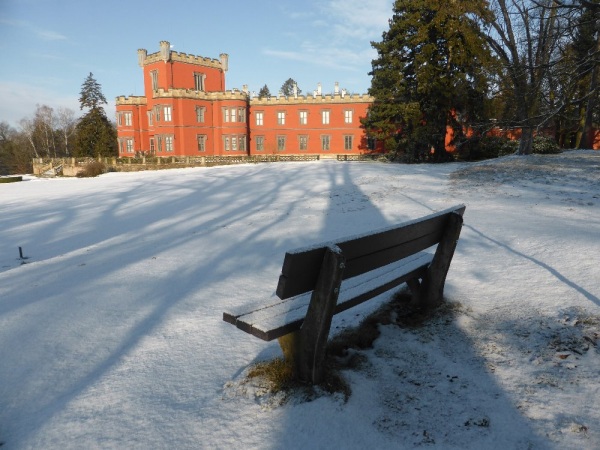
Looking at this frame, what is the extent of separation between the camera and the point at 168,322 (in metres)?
4.32

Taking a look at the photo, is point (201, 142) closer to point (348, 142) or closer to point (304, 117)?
point (304, 117)

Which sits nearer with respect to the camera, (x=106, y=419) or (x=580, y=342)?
(x=106, y=419)

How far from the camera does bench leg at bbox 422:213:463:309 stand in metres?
3.94

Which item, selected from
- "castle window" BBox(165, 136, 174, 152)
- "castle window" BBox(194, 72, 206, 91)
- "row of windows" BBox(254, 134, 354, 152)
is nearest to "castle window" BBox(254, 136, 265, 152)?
"row of windows" BBox(254, 134, 354, 152)

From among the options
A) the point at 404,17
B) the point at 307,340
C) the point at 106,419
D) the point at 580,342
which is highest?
the point at 404,17

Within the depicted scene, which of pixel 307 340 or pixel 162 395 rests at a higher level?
pixel 307 340

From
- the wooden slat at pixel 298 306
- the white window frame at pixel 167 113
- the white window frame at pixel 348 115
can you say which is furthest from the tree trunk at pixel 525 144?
the white window frame at pixel 167 113

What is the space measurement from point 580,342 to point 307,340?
8.26 ft

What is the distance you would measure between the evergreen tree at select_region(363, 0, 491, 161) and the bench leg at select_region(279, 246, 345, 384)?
24895 millimetres

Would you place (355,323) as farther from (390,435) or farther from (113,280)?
(113,280)

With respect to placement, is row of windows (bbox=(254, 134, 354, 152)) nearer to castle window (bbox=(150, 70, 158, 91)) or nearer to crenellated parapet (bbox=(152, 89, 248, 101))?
crenellated parapet (bbox=(152, 89, 248, 101))

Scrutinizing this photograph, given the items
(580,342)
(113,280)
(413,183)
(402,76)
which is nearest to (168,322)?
(113,280)

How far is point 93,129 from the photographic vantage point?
162 feet

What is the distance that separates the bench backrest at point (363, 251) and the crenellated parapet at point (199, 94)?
137ft
